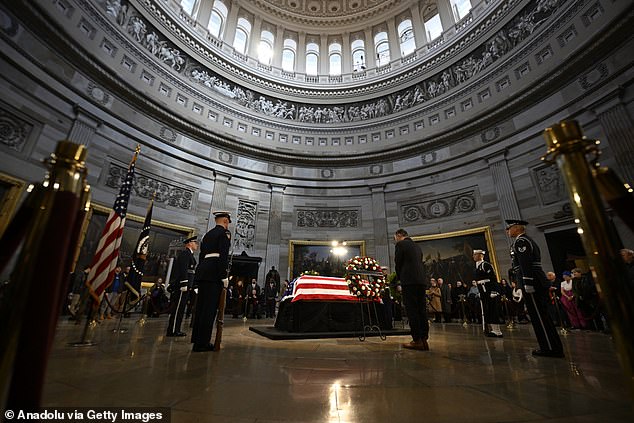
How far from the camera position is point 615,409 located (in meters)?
1.53

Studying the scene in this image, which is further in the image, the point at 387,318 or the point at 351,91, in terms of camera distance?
the point at 351,91

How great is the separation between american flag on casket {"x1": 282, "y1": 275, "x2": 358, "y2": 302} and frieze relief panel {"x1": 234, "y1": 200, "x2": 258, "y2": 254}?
26.9ft

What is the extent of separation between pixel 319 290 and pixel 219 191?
9.59 metres

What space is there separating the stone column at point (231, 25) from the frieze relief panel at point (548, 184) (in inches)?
710

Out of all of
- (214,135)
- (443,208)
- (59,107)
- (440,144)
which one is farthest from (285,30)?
(443,208)

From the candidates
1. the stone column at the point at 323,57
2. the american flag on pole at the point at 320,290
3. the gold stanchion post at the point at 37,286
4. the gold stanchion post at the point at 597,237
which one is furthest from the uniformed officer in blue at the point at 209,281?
the stone column at the point at 323,57

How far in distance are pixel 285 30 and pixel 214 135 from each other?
11.6 m

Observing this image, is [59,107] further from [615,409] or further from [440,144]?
[440,144]

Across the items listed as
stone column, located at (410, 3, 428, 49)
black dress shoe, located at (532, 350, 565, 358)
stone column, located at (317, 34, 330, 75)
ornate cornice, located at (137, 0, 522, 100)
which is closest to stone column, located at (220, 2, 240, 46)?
ornate cornice, located at (137, 0, 522, 100)

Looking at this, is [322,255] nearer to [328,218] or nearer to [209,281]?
[328,218]

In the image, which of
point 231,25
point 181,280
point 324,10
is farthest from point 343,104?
point 181,280

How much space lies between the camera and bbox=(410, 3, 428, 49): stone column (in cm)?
1686

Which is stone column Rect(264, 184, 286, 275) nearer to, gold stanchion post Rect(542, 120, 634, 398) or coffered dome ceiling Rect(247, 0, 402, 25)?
gold stanchion post Rect(542, 120, 634, 398)

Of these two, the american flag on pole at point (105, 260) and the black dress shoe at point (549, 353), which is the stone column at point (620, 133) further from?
the american flag on pole at point (105, 260)
